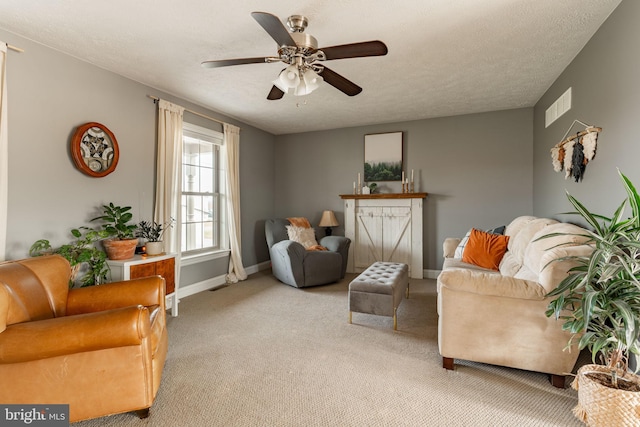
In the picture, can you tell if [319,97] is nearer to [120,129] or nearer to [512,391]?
[120,129]

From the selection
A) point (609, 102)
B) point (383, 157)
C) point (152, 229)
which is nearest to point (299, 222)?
point (383, 157)

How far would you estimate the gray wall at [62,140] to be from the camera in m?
2.52

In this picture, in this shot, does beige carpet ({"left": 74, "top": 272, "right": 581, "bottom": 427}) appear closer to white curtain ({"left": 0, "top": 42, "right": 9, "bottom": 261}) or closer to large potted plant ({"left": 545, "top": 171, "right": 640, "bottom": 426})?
large potted plant ({"left": 545, "top": 171, "right": 640, "bottom": 426})

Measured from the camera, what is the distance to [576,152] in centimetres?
274

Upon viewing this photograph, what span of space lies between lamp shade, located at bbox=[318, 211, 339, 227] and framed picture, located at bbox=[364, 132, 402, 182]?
2.94 ft

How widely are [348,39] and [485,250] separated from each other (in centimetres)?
265

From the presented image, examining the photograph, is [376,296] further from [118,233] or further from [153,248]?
[118,233]

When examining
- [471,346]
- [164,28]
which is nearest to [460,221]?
[471,346]

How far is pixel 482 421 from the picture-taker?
A: 66.7 inches

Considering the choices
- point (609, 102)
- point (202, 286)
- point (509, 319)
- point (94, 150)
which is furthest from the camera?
point (202, 286)

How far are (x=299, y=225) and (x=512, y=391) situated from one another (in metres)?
3.82

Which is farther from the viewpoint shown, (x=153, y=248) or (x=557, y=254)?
(x=153, y=248)

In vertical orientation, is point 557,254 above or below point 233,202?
below

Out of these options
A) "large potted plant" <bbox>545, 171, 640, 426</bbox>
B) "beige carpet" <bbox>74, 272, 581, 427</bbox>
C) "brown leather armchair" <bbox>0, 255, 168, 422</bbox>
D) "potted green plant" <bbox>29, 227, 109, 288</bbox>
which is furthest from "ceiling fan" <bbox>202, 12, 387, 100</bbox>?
"beige carpet" <bbox>74, 272, 581, 427</bbox>
